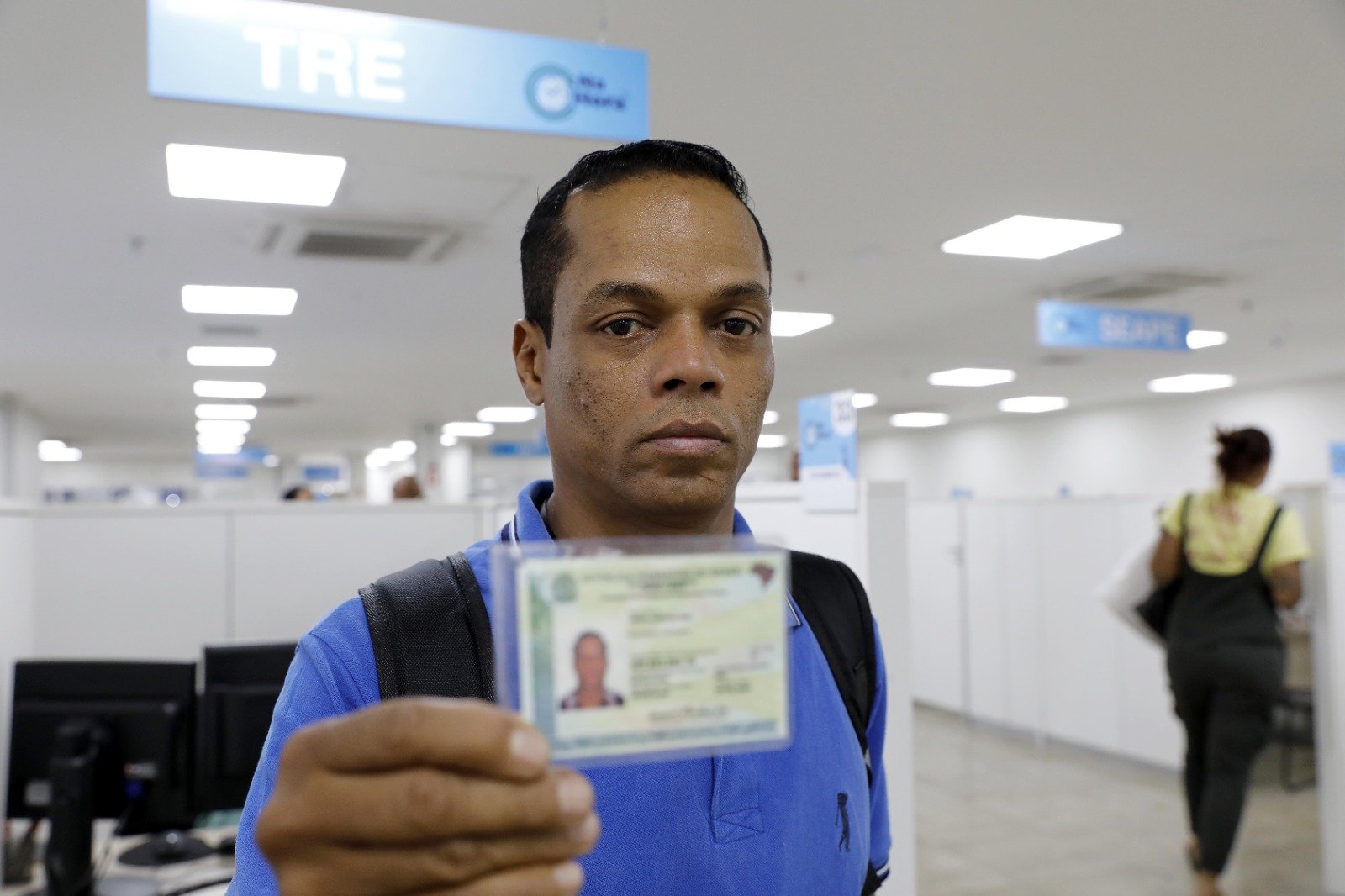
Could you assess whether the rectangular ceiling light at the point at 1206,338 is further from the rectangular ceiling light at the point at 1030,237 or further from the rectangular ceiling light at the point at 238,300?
the rectangular ceiling light at the point at 238,300

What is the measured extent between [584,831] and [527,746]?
61mm

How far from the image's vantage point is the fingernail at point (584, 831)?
47cm

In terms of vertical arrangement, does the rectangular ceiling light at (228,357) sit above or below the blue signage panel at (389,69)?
above

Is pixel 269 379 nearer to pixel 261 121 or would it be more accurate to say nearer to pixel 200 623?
pixel 261 121

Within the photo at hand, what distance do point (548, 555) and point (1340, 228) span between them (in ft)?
23.0

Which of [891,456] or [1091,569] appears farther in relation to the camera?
[891,456]

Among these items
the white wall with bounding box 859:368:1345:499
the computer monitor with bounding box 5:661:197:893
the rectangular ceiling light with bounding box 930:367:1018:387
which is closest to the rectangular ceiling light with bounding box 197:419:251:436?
the rectangular ceiling light with bounding box 930:367:1018:387

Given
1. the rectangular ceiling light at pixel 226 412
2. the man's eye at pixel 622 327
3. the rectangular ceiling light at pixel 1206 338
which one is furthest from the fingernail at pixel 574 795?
the rectangular ceiling light at pixel 226 412

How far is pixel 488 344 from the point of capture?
30.8ft

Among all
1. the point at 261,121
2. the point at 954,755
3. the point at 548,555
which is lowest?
the point at 954,755

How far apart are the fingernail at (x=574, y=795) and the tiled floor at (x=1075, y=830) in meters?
4.47

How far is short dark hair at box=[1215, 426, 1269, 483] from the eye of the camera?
3.85m

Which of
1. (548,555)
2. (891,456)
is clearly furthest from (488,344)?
(891,456)

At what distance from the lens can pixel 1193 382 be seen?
43.5 feet
